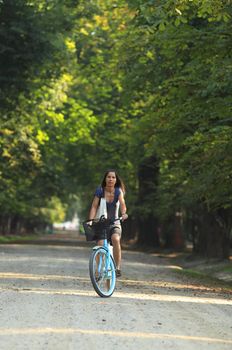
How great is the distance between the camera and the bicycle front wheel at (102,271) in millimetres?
10195

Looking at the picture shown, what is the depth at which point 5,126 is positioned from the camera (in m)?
26.4

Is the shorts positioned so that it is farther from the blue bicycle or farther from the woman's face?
the woman's face

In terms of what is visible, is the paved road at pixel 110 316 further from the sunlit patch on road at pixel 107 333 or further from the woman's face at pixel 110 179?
the woman's face at pixel 110 179

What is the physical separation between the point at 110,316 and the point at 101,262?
2198mm

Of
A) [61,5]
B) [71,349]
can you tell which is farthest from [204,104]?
[61,5]

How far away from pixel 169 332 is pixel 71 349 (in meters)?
1.52

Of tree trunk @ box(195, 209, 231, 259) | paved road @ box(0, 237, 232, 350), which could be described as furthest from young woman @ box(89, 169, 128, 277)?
tree trunk @ box(195, 209, 231, 259)

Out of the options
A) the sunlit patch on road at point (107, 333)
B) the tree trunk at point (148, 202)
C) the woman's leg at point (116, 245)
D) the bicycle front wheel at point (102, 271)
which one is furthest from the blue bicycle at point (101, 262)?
the tree trunk at point (148, 202)

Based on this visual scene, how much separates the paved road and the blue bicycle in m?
0.19

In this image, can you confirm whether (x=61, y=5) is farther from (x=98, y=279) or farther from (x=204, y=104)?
(x=98, y=279)

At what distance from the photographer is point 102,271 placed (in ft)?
34.3

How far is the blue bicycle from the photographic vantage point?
402 inches

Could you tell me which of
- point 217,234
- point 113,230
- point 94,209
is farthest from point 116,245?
point 217,234

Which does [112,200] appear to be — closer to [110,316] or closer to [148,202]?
[110,316]
